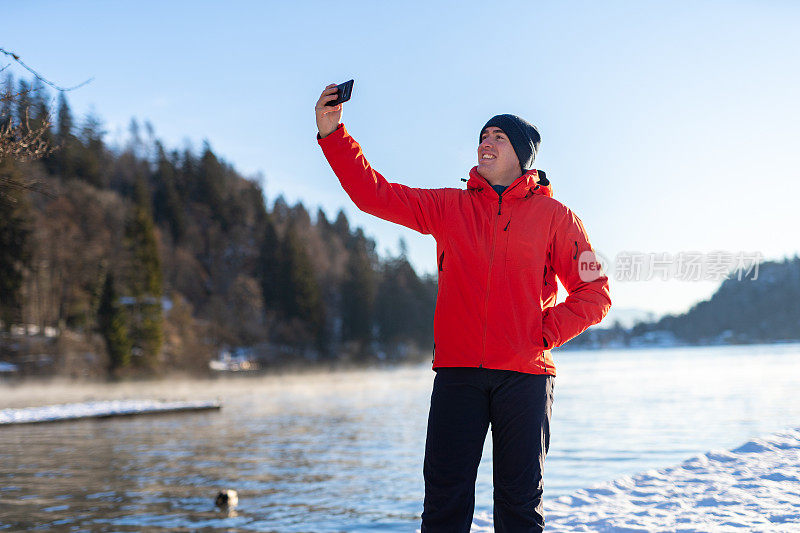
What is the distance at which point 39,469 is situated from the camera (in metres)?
13.3

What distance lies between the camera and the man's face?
9.62ft

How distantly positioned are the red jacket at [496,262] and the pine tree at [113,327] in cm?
5247

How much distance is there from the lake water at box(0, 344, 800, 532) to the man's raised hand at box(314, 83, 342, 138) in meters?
6.50

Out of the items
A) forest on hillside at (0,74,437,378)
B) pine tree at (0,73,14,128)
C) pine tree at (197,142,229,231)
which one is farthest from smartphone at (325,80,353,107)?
pine tree at (197,142,229,231)

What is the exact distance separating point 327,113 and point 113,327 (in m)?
52.6

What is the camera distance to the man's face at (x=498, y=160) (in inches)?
115

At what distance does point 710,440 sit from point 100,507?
1391 cm

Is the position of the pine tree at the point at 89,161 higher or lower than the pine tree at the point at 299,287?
higher

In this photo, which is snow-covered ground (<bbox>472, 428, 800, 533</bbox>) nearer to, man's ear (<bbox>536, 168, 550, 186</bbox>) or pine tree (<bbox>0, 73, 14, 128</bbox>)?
man's ear (<bbox>536, 168, 550, 186</bbox>)

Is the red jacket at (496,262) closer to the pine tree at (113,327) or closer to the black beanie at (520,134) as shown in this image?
the black beanie at (520,134)

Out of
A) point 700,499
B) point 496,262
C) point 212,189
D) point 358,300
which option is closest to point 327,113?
point 496,262

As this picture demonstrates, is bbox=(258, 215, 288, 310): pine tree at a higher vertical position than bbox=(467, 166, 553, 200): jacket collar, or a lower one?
higher

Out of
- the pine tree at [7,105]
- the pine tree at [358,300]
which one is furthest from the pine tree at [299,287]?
the pine tree at [7,105]

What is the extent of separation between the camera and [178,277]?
72.4 metres
